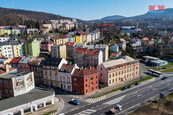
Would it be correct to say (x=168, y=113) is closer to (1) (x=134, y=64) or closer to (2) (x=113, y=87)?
(2) (x=113, y=87)

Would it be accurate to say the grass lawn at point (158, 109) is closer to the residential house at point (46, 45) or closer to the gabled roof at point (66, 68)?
the gabled roof at point (66, 68)

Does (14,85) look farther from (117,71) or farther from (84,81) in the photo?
(117,71)

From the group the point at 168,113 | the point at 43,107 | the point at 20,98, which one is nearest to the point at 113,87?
the point at 168,113

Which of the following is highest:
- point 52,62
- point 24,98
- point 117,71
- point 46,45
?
point 46,45

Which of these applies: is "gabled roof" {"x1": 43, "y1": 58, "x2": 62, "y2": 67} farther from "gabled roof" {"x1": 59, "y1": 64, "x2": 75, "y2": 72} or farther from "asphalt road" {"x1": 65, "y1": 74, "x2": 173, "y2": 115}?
"asphalt road" {"x1": 65, "y1": 74, "x2": 173, "y2": 115}

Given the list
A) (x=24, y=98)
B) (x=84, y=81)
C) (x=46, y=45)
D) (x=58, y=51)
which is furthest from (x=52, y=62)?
(x=46, y=45)

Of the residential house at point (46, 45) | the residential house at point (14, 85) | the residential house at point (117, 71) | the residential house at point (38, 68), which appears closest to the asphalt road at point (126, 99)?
the residential house at point (117, 71)
